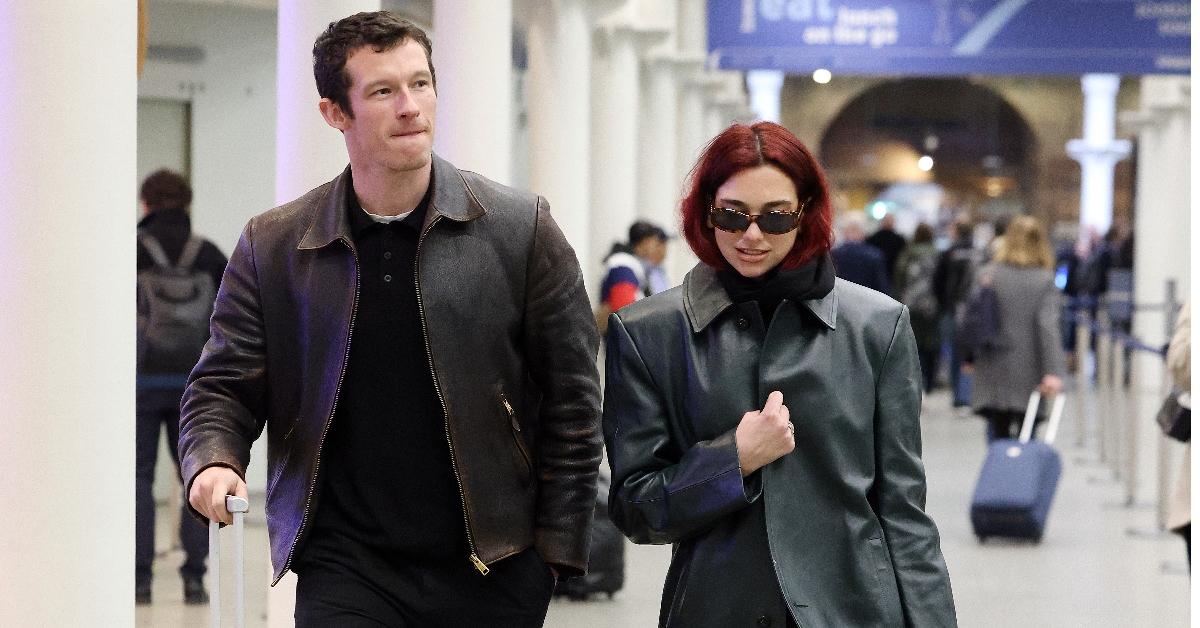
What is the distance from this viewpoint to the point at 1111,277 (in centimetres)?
2394

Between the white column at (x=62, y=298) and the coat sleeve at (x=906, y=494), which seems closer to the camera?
the coat sleeve at (x=906, y=494)

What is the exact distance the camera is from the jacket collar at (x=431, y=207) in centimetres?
341

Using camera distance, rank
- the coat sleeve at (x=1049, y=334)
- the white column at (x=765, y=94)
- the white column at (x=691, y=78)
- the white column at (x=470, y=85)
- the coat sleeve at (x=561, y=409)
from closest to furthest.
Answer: the coat sleeve at (x=561, y=409) < the white column at (x=470, y=85) < the coat sleeve at (x=1049, y=334) < the white column at (x=691, y=78) < the white column at (x=765, y=94)

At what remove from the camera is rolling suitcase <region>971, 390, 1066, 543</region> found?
10.9 meters

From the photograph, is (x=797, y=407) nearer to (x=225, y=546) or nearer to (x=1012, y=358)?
(x=225, y=546)

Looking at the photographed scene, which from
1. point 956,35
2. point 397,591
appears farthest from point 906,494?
point 956,35

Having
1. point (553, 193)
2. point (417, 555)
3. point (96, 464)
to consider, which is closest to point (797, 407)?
point (417, 555)

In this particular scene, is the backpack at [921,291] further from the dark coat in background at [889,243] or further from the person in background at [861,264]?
the dark coat in background at [889,243]

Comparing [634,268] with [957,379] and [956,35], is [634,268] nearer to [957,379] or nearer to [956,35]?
[956,35]

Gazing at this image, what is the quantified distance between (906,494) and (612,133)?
47.1 feet

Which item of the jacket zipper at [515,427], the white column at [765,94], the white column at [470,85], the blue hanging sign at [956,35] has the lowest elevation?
the jacket zipper at [515,427]

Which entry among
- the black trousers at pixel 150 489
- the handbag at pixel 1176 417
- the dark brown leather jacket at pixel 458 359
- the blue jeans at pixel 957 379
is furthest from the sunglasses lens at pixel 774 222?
the blue jeans at pixel 957 379

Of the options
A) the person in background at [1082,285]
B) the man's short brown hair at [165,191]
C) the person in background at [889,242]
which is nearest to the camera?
the man's short brown hair at [165,191]

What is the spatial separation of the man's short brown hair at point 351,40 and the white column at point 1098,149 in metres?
35.6
